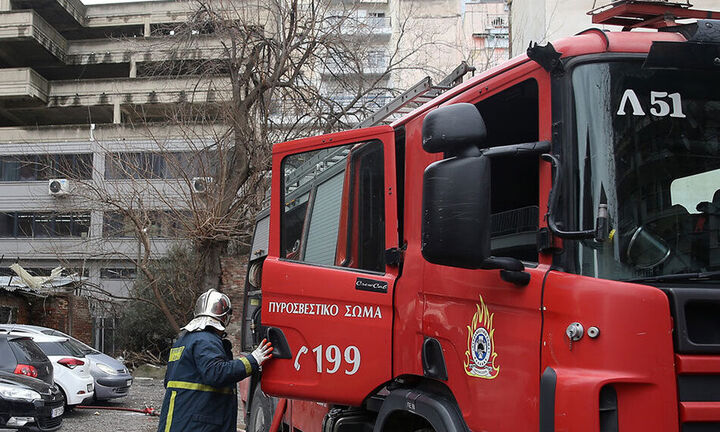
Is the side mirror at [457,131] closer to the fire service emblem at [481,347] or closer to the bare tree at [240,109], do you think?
the fire service emblem at [481,347]

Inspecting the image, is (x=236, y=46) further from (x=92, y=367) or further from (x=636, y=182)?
(x=636, y=182)

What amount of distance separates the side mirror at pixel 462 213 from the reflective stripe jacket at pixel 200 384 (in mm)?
2366

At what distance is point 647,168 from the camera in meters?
2.95

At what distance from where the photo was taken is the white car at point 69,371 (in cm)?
1416

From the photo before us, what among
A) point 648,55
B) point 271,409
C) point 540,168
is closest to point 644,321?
point 540,168

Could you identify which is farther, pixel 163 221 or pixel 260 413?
pixel 163 221

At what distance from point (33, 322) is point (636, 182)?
26.4 m

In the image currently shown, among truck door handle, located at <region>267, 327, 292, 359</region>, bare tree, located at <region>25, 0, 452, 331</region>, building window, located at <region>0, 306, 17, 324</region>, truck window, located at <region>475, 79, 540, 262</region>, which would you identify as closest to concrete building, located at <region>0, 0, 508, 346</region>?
building window, located at <region>0, 306, 17, 324</region>

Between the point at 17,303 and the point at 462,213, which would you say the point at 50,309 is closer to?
the point at 17,303

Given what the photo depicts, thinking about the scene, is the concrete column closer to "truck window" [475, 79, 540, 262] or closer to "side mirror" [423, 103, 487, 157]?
"truck window" [475, 79, 540, 262]

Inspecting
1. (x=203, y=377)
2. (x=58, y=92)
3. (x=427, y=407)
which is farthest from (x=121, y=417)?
(x=58, y=92)

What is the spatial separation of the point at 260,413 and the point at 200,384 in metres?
2.80

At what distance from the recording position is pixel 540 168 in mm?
3123

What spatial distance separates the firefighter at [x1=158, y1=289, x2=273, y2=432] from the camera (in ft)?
16.2
